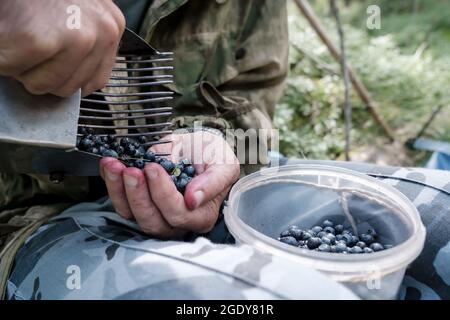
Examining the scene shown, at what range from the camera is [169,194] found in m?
0.90

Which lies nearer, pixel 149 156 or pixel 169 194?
pixel 169 194

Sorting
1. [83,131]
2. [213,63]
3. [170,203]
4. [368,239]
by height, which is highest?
[213,63]

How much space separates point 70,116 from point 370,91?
2.41 meters

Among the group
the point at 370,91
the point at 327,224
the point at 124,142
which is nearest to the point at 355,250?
the point at 327,224

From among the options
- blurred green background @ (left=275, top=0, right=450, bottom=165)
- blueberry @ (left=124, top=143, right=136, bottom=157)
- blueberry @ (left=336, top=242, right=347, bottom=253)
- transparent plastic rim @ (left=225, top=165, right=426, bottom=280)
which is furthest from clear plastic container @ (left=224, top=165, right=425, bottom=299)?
Answer: blurred green background @ (left=275, top=0, right=450, bottom=165)

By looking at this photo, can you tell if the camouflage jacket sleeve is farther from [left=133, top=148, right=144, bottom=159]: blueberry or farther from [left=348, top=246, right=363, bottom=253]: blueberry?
[left=348, top=246, right=363, bottom=253]: blueberry

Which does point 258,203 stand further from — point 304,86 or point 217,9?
point 304,86

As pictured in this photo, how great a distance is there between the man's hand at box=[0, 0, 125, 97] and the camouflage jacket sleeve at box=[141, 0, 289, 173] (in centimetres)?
45

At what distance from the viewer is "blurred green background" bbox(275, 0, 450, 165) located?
8.13ft

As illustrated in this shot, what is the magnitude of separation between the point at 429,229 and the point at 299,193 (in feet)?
0.87

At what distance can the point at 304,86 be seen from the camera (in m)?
2.71

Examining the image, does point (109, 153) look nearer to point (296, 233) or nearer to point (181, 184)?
point (181, 184)

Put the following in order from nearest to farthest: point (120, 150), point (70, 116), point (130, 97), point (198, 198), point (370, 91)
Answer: point (70, 116) → point (198, 198) → point (120, 150) → point (130, 97) → point (370, 91)
